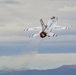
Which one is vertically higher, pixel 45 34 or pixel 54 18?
pixel 54 18

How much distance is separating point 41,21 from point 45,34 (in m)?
8.13

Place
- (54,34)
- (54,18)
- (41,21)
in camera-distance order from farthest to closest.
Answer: (54,18), (41,21), (54,34)

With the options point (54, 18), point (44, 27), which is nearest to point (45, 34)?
point (44, 27)

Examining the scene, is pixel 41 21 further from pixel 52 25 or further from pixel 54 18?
pixel 54 18

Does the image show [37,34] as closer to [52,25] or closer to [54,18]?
[52,25]

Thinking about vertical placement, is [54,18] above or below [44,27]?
above

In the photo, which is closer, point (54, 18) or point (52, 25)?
point (52, 25)

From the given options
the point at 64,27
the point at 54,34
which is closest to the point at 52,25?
the point at 64,27

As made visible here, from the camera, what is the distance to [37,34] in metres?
171

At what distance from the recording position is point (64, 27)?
184m

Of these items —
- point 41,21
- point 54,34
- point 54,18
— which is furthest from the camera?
point 54,18

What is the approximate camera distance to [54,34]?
554 ft

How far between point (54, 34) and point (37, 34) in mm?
7308

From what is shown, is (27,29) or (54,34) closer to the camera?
(54,34)
